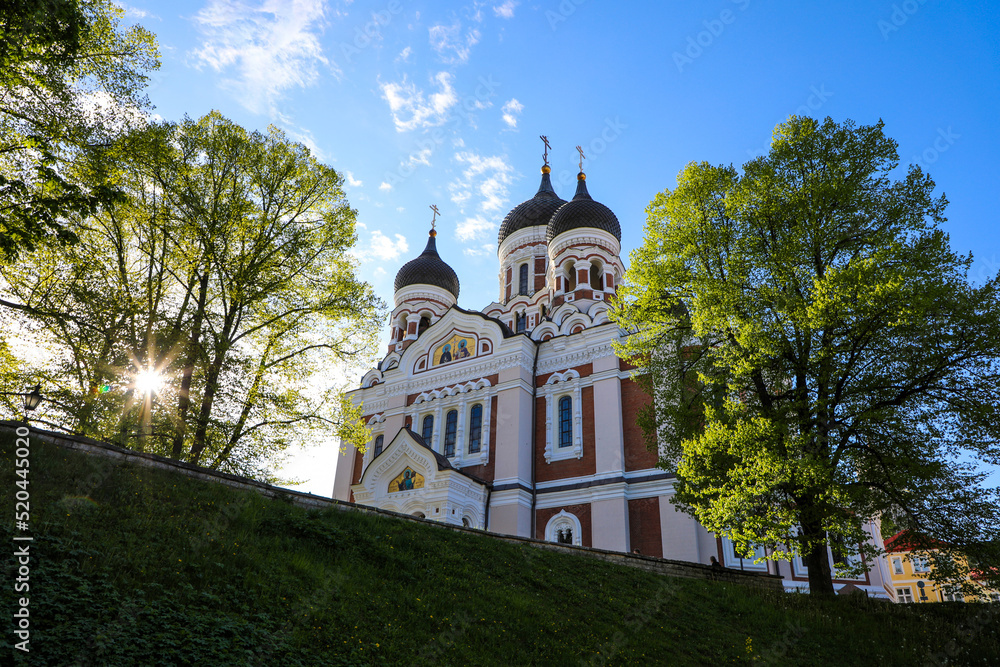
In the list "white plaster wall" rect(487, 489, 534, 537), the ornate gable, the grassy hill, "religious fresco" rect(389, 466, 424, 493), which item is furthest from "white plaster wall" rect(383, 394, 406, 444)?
the grassy hill

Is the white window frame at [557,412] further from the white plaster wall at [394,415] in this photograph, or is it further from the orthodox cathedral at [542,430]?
the white plaster wall at [394,415]

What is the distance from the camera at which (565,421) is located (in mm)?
19984

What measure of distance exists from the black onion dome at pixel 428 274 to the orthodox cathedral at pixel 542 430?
5184 mm

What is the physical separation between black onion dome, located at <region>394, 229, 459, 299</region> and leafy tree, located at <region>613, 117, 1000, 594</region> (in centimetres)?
1959

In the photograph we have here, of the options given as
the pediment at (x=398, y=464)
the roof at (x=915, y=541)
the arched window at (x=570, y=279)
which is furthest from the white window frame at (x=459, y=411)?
the roof at (x=915, y=541)

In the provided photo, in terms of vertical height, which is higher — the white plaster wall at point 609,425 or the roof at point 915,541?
the white plaster wall at point 609,425

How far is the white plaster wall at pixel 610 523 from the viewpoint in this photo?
17.0 m

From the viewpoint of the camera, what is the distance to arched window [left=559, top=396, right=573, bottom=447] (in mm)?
19641

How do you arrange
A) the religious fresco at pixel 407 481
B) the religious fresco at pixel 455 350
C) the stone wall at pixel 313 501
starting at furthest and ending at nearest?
the religious fresco at pixel 455 350 → the religious fresco at pixel 407 481 → the stone wall at pixel 313 501

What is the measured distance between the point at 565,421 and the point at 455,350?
5423mm

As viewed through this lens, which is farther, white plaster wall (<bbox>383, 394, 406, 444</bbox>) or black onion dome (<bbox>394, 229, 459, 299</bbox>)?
black onion dome (<bbox>394, 229, 459, 299</bbox>)

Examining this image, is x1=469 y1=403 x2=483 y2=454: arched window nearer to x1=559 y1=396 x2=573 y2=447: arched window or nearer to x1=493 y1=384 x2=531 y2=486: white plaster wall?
x1=493 y1=384 x2=531 y2=486: white plaster wall

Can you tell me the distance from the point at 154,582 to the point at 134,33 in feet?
31.2

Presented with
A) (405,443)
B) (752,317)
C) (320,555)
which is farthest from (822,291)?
(405,443)
